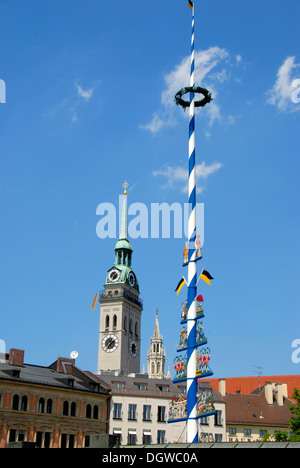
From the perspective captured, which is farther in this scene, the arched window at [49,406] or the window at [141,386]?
the window at [141,386]

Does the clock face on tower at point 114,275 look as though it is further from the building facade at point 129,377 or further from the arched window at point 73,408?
the arched window at point 73,408

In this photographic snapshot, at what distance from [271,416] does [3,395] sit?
4116 centimetres

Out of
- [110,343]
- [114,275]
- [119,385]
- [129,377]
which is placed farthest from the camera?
[114,275]

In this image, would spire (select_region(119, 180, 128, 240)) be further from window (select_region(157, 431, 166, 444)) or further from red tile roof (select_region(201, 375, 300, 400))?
window (select_region(157, 431, 166, 444))

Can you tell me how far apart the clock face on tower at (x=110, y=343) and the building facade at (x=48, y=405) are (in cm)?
5499

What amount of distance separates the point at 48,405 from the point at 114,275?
7052 cm

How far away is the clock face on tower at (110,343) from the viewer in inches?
5187

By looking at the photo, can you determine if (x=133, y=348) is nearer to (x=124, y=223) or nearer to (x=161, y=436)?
(x=124, y=223)

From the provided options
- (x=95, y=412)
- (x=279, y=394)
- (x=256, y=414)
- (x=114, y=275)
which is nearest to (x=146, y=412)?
(x=95, y=412)

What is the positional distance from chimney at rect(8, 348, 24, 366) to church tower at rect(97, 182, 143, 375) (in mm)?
58549

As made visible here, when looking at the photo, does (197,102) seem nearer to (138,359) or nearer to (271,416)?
(271,416)

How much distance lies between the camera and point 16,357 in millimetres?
71125

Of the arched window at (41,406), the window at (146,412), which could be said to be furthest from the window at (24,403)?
the window at (146,412)
